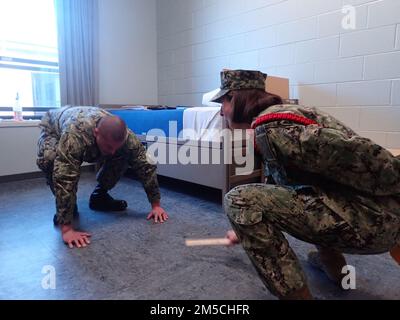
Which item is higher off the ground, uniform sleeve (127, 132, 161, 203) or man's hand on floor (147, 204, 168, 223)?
uniform sleeve (127, 132, 161, 203)

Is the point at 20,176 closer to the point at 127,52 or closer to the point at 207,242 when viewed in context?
the point at 127,52

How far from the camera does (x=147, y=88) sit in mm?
3668

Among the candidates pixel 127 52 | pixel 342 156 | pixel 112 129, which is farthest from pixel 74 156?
pixel 127 52

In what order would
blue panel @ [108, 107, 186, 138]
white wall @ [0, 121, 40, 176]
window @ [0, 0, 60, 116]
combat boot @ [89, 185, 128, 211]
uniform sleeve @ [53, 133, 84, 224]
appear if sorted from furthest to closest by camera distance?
window @ [0, 0, 60, 116], white wall @ [0, 121, 40, 176], blue panel @ [108, 107, 186, 138], combat boot @ [89, 185, 128, 211], uniform sleeve @ [53, 133, 84, 224]

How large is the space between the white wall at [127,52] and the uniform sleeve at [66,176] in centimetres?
203

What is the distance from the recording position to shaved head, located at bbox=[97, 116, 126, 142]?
138 centimetres

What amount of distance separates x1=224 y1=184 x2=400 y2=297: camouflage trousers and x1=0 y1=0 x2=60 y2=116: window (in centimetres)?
277

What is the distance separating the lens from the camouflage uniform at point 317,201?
72 cm

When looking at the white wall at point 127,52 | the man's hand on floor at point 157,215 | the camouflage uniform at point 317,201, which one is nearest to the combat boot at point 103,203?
the man's hand on floor at point 157,215

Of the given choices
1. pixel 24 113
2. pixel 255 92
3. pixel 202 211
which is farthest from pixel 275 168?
pixel 24 113

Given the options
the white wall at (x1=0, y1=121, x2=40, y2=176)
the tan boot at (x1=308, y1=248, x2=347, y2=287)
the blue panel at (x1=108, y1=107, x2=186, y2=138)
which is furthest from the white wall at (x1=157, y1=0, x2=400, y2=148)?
the white wall at (x1=0, y1=121, x2=40, y2=176)

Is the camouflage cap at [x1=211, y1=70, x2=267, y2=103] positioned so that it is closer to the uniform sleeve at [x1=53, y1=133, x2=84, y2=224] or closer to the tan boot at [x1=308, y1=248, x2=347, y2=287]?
the tan boot at [x1=308, y1=248, x2=347, y2=287]

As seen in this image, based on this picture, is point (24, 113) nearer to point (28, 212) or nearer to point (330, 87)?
point (28, 212)

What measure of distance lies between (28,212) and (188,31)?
8.02 ft
